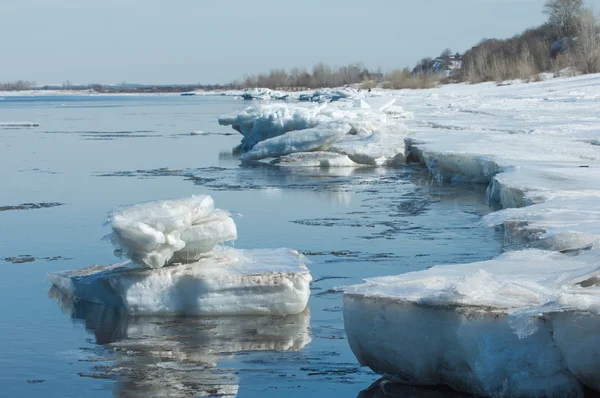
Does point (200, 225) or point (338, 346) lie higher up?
point (200, 225)

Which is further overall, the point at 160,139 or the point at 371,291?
the point at 160,139

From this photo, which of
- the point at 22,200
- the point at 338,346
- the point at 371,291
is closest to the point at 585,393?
the point at 371,291

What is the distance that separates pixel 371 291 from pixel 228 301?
4.52 feet

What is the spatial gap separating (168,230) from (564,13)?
158ft

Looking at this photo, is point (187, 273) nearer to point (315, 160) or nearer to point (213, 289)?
point (213, 289)

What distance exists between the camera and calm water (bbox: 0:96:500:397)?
3809mm

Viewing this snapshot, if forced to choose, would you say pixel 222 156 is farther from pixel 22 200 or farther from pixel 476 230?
pixel 476 230

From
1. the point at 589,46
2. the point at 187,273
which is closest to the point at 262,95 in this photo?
the point at 589,46

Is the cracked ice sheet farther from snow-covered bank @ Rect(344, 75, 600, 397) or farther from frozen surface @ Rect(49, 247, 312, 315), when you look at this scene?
frozen surface @ Rect(49, 247, 312, 315)

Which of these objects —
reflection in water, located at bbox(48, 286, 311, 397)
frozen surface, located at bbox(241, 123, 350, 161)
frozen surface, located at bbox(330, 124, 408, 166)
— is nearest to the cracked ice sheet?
reflection in water, located at bbox(48, 286, 311, 397)

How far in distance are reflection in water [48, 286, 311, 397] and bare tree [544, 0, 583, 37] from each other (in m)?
46.3

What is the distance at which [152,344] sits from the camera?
429 cm

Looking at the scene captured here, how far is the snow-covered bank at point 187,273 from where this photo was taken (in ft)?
15.2

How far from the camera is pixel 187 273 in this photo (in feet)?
15.6
